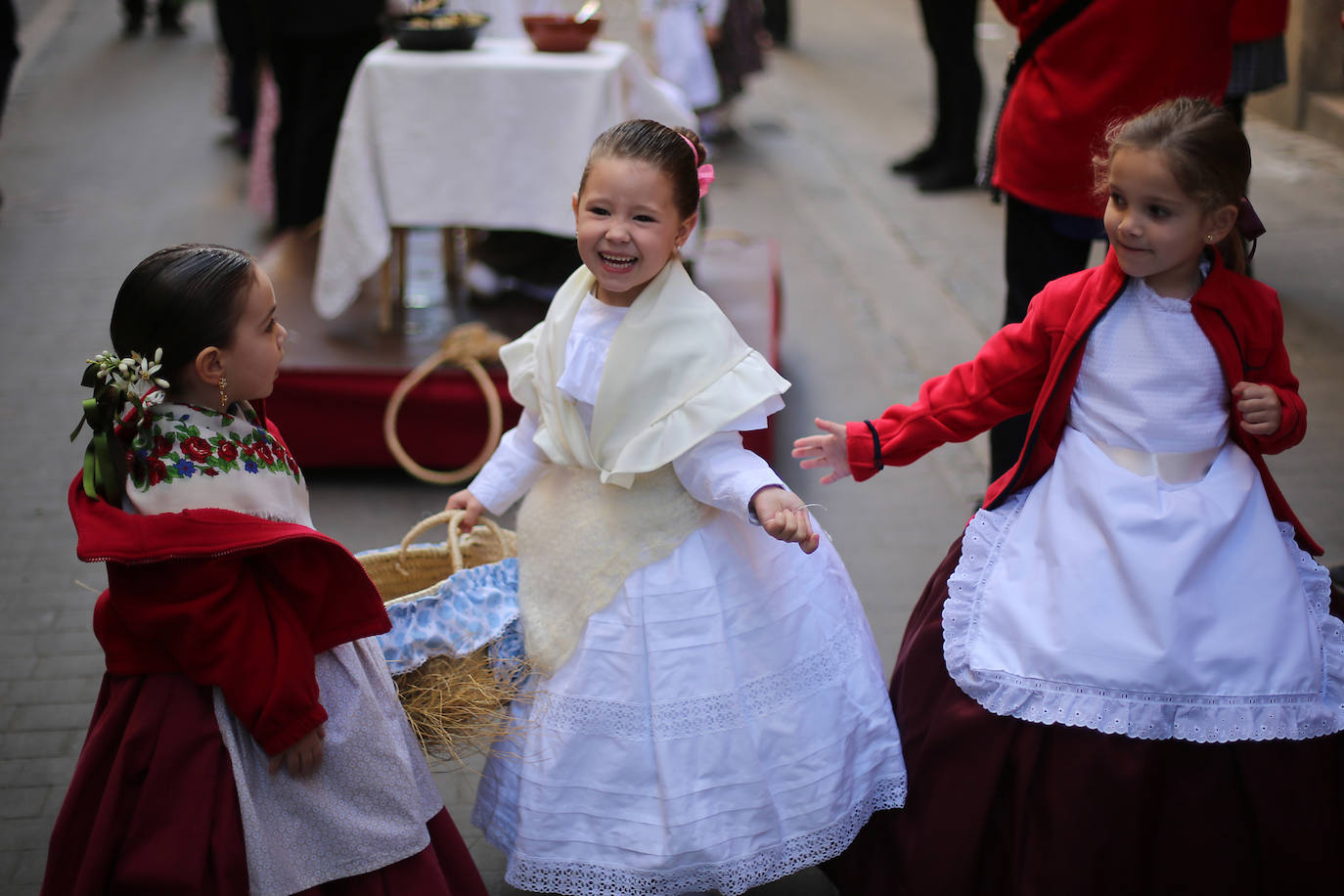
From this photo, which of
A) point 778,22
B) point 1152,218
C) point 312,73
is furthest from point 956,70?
point 1152,218

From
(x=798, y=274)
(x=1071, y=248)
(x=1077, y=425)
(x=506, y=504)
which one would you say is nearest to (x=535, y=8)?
(x=798, y=274)

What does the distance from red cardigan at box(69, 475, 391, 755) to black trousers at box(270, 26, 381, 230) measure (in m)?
3.83

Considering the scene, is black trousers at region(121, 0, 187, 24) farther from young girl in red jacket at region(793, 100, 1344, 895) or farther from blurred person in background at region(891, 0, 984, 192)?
young girl in red jacket at region(793, 100, 1344, 895)

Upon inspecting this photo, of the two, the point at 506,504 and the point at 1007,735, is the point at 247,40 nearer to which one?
the point at 506,504

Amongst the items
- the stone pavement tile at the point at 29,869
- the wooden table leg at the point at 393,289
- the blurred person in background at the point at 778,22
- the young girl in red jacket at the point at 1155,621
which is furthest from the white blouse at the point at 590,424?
the blurred person in background at the point at 778,22

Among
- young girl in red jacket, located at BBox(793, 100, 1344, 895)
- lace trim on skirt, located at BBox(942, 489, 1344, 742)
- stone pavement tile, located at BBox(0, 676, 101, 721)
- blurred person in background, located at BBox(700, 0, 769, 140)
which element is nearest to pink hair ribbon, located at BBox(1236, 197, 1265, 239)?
A: young girl in red jacket, located at BBox(793, 100, 1344, 895)

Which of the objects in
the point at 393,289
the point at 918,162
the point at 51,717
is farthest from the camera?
the point at 918,162

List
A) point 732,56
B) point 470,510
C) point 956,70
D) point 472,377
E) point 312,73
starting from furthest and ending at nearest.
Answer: point 732,56
point 956,70
point 312,73
point 472,377
point 470,510

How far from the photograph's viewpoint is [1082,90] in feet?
9.54

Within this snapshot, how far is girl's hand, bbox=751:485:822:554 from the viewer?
192 cm

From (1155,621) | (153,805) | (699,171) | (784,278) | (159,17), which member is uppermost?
(699,171)

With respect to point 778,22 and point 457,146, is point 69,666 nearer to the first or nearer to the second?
point 457,146

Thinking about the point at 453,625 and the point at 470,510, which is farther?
the point at 470,510

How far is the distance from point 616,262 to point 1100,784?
1.12m
